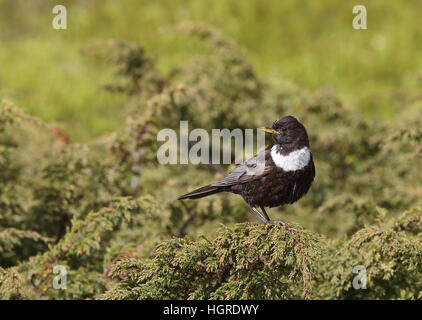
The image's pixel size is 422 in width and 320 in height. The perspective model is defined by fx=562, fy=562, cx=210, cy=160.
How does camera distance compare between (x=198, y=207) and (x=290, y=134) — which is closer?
(x=290, y=134)

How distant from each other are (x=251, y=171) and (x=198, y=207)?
0.65 m

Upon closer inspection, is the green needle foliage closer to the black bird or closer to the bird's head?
the black bird

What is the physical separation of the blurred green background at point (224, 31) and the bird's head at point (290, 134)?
5267 mm

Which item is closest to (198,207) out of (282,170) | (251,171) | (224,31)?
(251,171)

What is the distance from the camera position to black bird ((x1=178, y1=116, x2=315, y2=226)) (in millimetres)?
2949

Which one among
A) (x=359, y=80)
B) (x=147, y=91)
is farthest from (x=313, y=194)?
(x=359, y=80)

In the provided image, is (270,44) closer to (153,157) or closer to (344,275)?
(153,157)

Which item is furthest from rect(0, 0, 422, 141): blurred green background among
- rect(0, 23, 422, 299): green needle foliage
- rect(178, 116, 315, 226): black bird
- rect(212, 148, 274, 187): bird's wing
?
rect(178, 116, 315, 226): black bird

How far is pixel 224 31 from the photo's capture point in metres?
10.0

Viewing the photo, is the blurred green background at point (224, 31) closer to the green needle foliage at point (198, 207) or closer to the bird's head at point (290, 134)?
the green needle foliage at point (198, 207)

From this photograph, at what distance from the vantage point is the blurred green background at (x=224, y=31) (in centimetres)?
860

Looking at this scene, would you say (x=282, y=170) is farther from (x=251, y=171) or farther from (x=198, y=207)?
(x=198, y=207)
